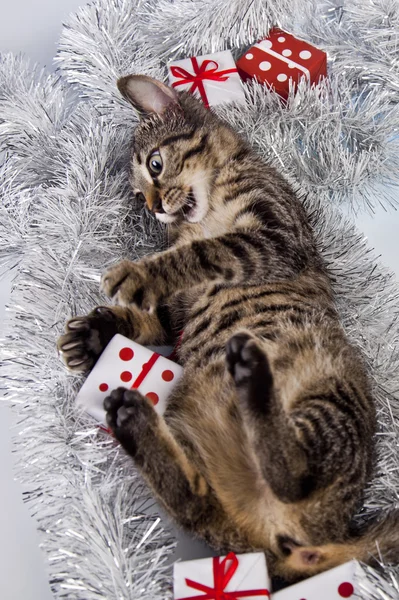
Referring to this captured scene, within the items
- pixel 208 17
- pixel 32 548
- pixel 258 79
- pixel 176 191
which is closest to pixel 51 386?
pixel 32 548

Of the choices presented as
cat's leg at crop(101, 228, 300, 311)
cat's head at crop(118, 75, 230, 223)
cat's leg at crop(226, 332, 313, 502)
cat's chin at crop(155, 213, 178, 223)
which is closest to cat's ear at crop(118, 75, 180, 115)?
cat's head at crop(118, 75, 230, 223)

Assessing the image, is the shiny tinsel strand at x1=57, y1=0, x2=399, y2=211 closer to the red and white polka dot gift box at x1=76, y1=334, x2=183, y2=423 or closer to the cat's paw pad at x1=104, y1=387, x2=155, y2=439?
the red and white polka dot gift box at x1=76, y1=334, x2=183, y2=423

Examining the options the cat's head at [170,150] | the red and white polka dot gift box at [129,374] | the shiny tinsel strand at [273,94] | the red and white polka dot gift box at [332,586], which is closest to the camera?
the red and white polka dot gift box at [332,586]

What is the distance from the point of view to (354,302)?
1.16m

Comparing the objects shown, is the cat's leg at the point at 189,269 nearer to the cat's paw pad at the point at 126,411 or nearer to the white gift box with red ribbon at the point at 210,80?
the cat's paw pad at the point at 126,411

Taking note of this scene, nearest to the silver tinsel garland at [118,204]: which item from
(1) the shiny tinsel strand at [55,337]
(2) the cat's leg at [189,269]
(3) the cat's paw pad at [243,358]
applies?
(1) the shiny tinsel strand at [55,337]

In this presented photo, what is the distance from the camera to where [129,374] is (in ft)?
3.22

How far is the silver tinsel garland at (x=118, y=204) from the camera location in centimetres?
83

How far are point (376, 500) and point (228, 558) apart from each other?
0.24 m

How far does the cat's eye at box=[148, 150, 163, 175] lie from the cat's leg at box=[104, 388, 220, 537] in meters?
0.47

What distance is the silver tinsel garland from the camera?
2.73 ft

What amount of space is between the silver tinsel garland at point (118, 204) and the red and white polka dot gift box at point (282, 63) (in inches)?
1.6

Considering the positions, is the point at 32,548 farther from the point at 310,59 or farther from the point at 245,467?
the point at 310,59

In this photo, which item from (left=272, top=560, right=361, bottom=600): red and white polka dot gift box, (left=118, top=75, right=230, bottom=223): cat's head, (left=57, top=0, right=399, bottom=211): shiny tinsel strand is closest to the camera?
(left=272, top=560, right=361, bottom=600): red and white polka dot gift box
